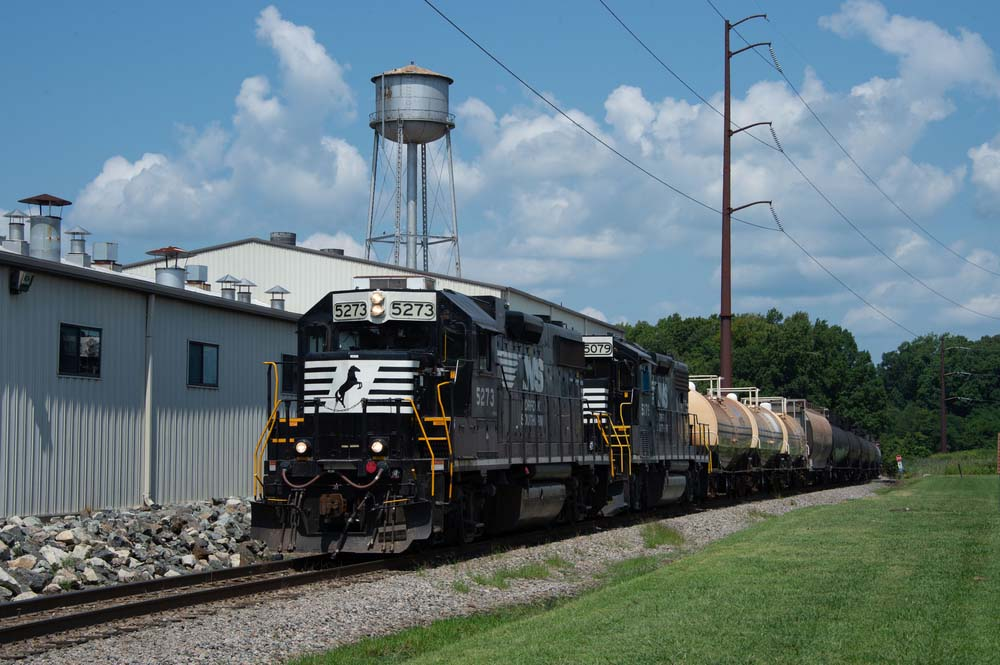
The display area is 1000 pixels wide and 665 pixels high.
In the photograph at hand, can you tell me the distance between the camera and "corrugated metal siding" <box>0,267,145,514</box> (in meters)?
19.0

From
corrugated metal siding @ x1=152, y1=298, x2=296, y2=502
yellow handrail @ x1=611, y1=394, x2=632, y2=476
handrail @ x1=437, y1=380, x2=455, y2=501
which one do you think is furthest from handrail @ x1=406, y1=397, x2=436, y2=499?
yellow handrail @ x1=611, y1=394, x2=632, y2=476

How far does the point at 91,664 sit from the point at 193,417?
15335 mm

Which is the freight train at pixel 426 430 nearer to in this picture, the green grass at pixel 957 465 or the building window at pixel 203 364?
the building window at pixel 203 364

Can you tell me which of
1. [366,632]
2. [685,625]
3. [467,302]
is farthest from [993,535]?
[366,632]

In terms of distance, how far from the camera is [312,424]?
16.5 meters

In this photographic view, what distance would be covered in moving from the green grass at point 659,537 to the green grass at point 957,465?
181ft

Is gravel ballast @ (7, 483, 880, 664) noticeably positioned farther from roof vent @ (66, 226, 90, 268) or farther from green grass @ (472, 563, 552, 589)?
roof vent @ (66, 226, 90, 268)

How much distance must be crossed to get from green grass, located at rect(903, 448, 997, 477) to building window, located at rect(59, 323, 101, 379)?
6176 centimetres

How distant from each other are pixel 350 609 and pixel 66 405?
33.4ft

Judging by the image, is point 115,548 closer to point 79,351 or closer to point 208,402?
point 79,351

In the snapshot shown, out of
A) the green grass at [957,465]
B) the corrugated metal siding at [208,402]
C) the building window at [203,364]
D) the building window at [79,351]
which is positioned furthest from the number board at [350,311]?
the green grass at [957,465]

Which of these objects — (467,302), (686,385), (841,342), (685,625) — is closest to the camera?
(685,625)

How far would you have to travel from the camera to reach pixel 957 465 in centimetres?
7638

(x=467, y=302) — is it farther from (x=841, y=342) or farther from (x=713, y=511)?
(x=841, y=342)
